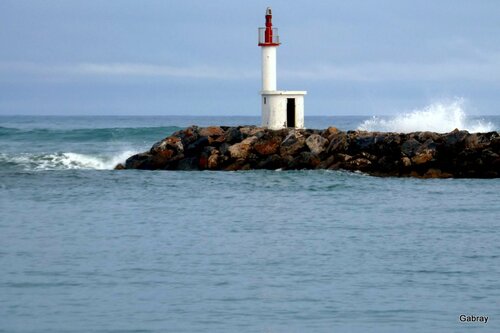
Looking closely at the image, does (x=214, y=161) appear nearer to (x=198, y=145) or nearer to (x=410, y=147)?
(x=198, y=145)

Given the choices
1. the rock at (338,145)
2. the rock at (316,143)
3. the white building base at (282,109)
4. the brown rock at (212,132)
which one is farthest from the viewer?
the white building base at (282,109)

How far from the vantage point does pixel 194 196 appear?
23375 mm

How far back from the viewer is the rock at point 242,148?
29.6 m

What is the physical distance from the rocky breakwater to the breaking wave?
2.21m

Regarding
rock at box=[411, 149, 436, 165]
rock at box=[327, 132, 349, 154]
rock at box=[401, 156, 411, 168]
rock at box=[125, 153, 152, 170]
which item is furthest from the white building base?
rock at box=[411, 149, 436, 165]

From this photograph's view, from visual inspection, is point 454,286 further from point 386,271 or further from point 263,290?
point 263,290

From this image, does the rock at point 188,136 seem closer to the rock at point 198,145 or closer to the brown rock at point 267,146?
the rock at point 198,145

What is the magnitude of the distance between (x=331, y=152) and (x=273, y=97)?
3998mm

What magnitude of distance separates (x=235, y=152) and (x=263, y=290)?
668 inches

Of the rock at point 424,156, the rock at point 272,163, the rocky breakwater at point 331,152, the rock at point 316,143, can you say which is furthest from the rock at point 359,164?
the rock at point 272,163

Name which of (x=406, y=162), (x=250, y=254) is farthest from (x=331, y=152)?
(x=250, y=254)

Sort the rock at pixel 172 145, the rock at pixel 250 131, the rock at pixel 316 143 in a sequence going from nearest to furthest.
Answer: the rock at pixel 316 143 → the rock at pixel 250 131 → the rock at pixel 172 145

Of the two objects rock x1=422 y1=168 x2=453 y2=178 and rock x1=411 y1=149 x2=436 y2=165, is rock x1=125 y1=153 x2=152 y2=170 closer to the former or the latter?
rock x1=411 y1=149 x2=436 y2=165

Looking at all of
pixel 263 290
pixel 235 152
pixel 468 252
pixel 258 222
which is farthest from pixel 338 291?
pixel 235 152
